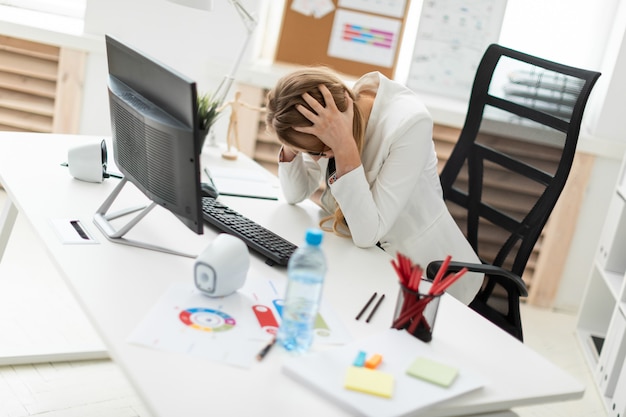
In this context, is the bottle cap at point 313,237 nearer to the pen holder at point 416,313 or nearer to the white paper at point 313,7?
the pen holder at point 416,313

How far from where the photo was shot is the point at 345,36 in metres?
3.49

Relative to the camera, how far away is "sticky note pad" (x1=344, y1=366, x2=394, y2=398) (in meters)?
1.19

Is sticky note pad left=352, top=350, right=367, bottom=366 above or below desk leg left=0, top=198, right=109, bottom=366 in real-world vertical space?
above

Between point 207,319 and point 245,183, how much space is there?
0.94m

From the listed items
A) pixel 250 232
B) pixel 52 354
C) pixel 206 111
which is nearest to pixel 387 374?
pixel 250 232

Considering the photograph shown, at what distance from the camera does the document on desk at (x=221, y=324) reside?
4.16ft

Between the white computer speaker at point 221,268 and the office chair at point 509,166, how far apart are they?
668 millimetres

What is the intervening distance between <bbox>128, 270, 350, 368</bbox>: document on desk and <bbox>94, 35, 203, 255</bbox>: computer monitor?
161 millimetres

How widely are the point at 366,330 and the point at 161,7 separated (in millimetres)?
2255

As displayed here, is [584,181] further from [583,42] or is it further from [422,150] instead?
[422,150]

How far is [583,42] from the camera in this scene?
352 cm

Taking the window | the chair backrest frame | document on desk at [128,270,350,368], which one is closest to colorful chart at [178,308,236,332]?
document on desk at [128,270,350,368]

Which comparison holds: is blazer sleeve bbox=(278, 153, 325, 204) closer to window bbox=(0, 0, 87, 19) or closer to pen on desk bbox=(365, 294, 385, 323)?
pen on desk bbox=(365, 294, 385, 323)

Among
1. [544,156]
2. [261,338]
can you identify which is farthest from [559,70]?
[261,338]
